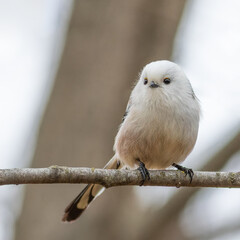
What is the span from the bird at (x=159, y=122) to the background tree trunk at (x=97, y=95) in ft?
4.57

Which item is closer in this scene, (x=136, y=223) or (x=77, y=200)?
(x=77, y=200)

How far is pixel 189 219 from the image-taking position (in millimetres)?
5352

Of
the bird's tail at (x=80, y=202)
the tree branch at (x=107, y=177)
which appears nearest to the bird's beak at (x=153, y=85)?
the tree branch at (x=107, y=177)

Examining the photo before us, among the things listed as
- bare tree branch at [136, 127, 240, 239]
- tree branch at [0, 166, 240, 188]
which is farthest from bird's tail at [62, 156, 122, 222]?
bare tree branch at [136, 127, 240, 239]

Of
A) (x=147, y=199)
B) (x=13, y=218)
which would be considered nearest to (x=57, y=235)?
(x=13, y=218)

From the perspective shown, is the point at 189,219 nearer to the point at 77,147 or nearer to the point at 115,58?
the point at 77,147

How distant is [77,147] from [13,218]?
1078mm

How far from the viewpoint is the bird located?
3309mm

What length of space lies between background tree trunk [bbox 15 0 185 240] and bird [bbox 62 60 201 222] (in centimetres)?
139

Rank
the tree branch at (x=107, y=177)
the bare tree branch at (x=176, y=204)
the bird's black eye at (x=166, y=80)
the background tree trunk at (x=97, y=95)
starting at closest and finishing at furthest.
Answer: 1. the tree branch at (x=107, y=177)
2. the bird's black eye at (x=166, y=80)
3. the bare tree branch at (x=176, y=204)
4. the background tree trunk at (x=97, y=95)

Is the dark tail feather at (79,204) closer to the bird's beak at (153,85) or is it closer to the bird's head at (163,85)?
the bird's head at (163,85)

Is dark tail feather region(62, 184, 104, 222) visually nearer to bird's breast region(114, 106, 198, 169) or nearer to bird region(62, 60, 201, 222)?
bird region(62, 60, 201, 222)

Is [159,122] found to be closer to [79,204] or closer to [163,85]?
[163,85]

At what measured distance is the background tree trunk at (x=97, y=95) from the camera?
497 centimetres
